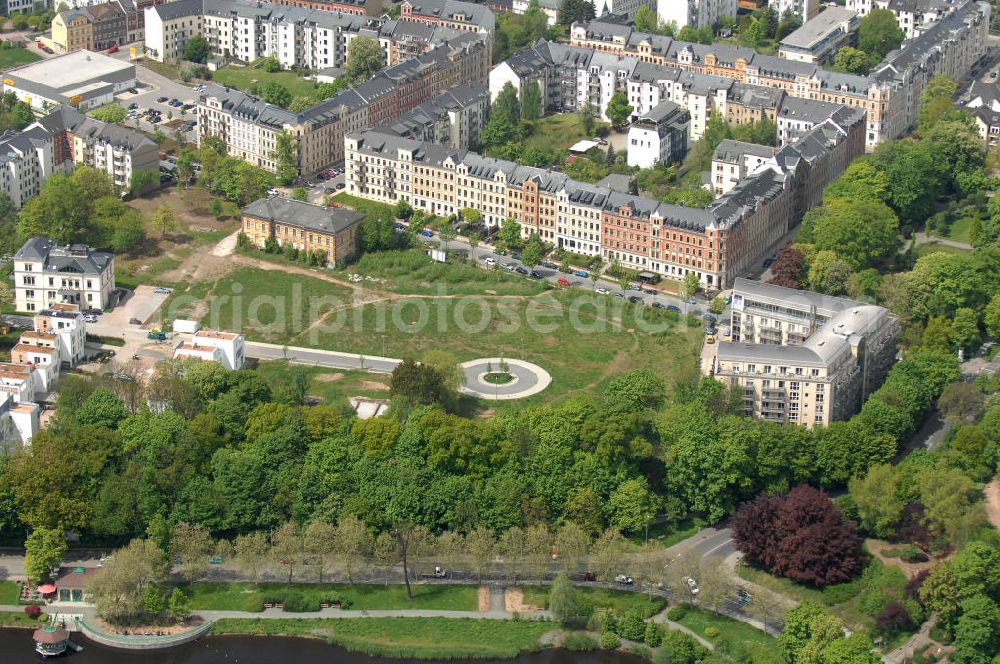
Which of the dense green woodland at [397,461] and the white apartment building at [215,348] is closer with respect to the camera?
the dense green woodland at [397,461]

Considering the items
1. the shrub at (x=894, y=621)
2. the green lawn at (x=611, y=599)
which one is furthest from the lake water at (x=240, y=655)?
Result: the shrub at (x=894, y=621)

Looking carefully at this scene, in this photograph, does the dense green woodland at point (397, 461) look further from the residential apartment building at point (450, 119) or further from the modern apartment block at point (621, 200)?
the residential apartment building at point (450, 119)

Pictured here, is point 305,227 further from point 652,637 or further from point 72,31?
point 652,637

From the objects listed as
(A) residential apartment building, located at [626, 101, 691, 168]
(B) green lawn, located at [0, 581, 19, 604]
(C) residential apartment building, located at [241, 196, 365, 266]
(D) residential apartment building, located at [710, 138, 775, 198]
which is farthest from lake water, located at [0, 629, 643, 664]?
(A) residential apartment building, located at [626, 101, 691, 168]

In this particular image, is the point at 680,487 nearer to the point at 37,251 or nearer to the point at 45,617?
the point at 45,617

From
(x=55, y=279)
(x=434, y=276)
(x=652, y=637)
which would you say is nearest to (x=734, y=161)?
(x=434, y=276)
